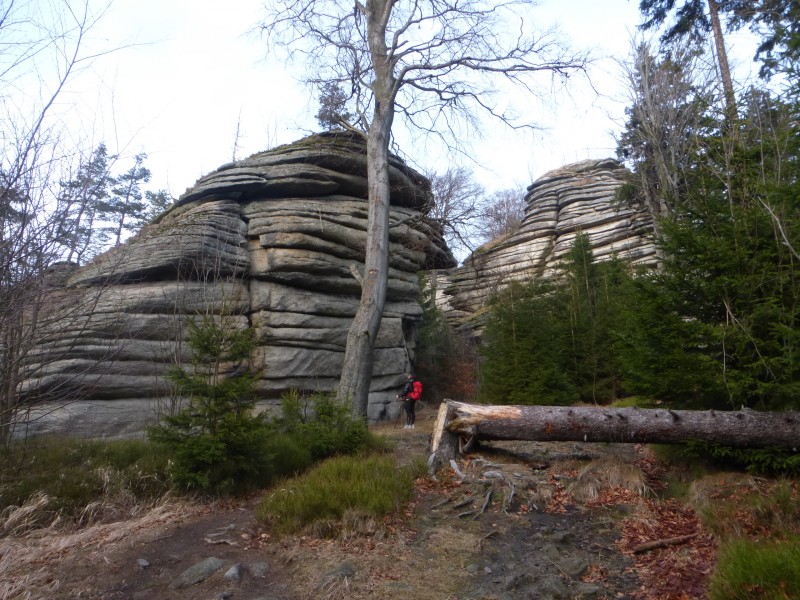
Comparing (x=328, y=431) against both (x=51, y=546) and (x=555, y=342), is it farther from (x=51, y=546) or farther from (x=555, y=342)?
(x=555, y=342)

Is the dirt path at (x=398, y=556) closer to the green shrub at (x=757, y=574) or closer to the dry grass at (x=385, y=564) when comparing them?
the dry grass at (x=385, y=564)

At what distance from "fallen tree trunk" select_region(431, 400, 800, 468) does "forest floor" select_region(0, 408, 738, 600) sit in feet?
1.68

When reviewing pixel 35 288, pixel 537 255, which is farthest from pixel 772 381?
pixel 537 255

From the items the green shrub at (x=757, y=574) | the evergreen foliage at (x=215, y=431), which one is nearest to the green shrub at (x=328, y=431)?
the evergreen foliage at (x=215, y=431)

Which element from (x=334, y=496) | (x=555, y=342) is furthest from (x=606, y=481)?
(x=555, y=342)

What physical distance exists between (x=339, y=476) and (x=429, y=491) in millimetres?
1250

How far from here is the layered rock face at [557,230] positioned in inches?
1035

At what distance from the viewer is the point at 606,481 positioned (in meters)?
6.80

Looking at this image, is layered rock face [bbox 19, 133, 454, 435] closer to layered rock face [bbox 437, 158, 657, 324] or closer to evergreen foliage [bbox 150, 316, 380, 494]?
evergreen foliage [bbox 150, 316, 380, 494]

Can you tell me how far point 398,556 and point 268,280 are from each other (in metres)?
11.2

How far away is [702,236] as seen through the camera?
689 centimetres

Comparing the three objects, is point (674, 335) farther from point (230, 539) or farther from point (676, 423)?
point (230, 539)

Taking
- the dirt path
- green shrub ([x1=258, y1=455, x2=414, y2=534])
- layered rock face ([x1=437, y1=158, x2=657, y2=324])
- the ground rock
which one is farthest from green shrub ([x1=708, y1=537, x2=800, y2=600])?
layered rock face ([x1=437, y1=158, x2=657, y2=324])

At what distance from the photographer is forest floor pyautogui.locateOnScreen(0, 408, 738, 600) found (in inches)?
183
